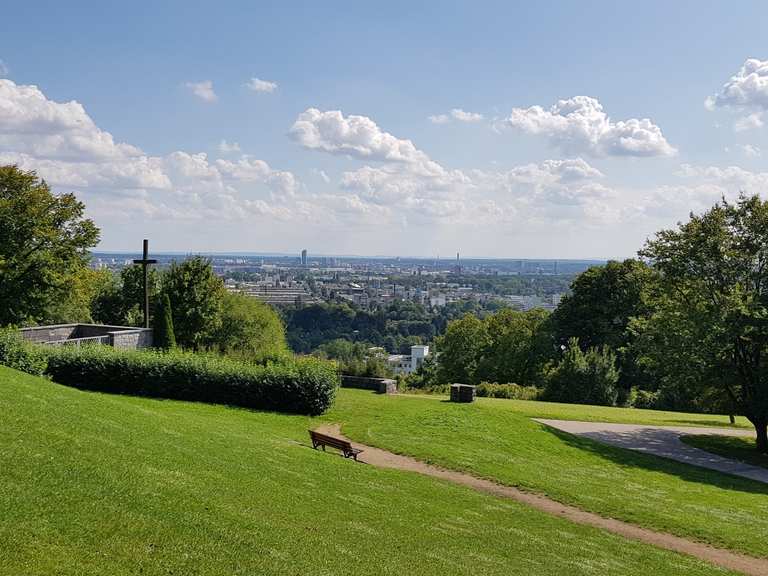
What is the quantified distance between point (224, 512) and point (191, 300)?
32714mm

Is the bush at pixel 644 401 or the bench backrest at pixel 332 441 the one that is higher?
the bench backrest at pixel 332 441

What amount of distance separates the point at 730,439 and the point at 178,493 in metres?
24.5

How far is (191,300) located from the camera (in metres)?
40.0

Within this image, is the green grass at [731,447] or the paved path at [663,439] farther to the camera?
the green grass at [731,447]

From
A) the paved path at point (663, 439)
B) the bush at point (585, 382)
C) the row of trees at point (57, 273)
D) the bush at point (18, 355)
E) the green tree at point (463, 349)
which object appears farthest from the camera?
the green tree at point (463, 349)

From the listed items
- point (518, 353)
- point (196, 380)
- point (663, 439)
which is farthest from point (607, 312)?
point (196, 380)

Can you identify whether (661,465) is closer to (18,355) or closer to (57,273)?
(18,355)

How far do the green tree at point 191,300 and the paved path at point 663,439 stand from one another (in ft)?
75.1

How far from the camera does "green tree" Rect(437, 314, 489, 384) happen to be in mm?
54569

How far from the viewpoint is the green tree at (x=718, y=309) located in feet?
77.1

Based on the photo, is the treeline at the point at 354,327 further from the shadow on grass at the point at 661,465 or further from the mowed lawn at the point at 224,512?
the mowed lawn at the point at 224,512

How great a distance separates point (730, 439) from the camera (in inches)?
1033

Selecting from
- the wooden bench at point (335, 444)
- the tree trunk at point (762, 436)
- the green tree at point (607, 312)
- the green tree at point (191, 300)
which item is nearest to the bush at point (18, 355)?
the wooden bench at point (335, 444)

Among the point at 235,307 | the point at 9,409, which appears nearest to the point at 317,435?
the point at 9,409
